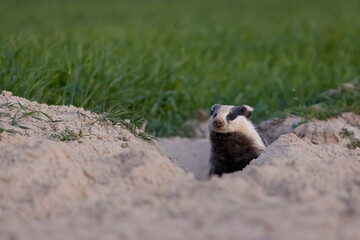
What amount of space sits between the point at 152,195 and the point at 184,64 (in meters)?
5.32

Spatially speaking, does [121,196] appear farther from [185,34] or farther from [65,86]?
[185,34]

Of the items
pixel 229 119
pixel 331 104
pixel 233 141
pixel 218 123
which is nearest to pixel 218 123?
pixel 218 123

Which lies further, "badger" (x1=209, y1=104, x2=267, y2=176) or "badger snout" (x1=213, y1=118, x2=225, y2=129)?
"badger" (x1=209, y1=104, x2=267, y2=176)

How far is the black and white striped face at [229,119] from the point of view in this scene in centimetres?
509

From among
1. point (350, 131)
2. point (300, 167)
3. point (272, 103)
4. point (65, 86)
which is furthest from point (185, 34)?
point (300, 167)

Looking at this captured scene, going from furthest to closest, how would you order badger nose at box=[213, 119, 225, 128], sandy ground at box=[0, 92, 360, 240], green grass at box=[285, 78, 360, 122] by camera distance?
1. green grass at box=[285, 78, 360, 122]
2. badger nose at box=[213, 119, 225, 128]
3. sandy ground at box=[0, 92, 360, 240]

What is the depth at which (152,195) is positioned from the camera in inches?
121

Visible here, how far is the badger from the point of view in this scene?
17.0 feet

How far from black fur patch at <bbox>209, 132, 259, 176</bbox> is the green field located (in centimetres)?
78

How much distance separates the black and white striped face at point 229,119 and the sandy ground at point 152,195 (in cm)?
80

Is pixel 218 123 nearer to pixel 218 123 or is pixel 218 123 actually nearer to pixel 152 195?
pixel 218 123

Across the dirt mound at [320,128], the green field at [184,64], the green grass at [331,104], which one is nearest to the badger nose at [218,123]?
the green field at [184,64]

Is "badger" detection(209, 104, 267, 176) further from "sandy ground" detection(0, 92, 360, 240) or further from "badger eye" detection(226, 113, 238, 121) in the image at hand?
"sandy ground" detection(0, 92, 360, 240)

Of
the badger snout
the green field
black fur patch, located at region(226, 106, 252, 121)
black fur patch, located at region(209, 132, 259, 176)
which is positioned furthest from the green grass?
the badger snout
